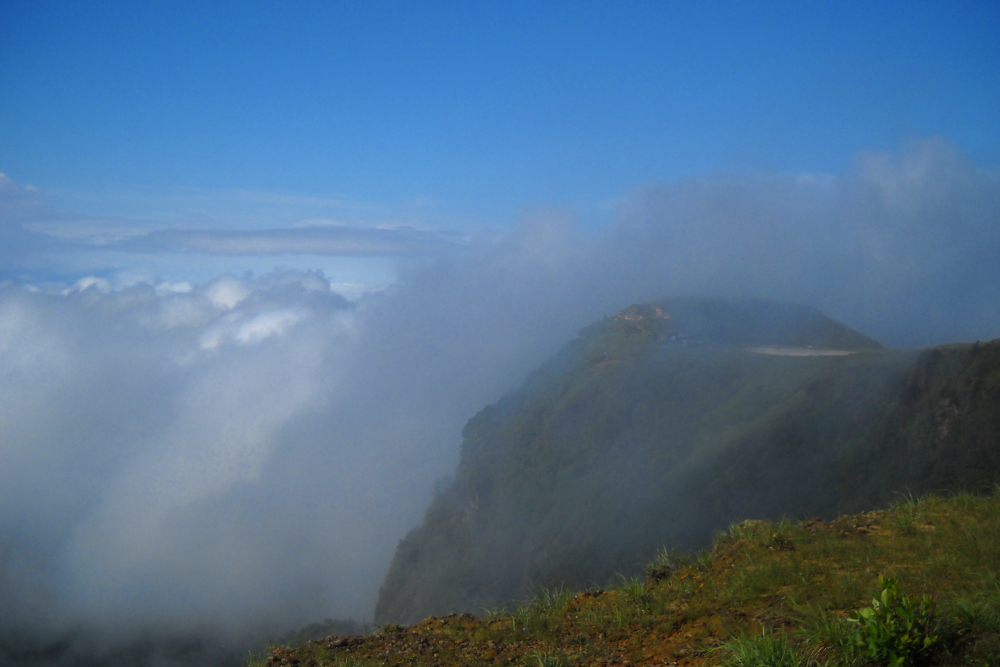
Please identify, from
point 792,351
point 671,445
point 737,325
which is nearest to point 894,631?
point 671,445

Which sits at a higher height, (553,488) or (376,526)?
(553,488)

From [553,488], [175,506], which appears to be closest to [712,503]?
[553,488]

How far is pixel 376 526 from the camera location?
69.2 metres

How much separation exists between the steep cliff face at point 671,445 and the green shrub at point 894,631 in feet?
42.8

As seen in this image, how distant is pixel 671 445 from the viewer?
2911 cm

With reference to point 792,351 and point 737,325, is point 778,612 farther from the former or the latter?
point 737,325

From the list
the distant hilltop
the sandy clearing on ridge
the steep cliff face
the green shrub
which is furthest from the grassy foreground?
the distant hilltop

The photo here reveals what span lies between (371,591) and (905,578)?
179ft

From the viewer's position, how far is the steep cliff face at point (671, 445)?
67.7 feet

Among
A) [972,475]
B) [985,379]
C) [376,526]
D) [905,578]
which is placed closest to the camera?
[905,578]

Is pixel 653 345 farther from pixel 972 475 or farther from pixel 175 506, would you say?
pixel 175 506

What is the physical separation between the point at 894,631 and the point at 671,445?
26058mm

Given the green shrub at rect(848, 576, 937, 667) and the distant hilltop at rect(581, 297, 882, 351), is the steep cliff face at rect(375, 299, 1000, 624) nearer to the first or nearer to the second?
the distant hilltop at rect(581, 297, 882, 351)

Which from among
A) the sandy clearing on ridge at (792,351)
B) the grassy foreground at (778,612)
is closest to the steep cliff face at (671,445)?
the sandy clearing on ridge at (792,351)
